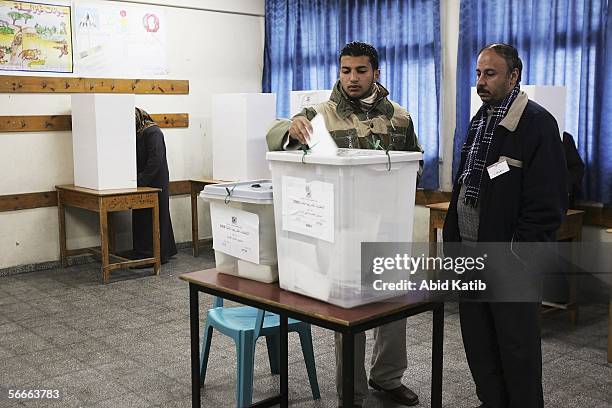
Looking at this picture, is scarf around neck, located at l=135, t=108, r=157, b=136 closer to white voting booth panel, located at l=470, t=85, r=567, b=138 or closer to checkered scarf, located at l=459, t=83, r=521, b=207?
white voting booth panel, located at l=470, t=85, r=567, b=138

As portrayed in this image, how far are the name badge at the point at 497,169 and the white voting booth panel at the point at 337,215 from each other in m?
0.40

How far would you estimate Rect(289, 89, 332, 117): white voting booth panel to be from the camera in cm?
551

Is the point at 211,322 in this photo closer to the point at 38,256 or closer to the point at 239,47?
the point at 38,256

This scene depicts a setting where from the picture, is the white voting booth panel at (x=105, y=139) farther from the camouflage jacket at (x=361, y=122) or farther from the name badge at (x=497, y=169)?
the name badge at (x=497, y=169)

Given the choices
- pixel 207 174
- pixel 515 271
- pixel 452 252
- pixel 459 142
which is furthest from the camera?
pixel 207 174

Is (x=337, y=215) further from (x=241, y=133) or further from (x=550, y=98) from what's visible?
(x=241, y=133)

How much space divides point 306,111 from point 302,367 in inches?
51.5

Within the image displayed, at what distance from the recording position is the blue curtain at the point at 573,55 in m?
4.39

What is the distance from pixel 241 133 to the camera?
5.82 meters

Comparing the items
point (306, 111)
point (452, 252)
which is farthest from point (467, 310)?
point (306, 111)

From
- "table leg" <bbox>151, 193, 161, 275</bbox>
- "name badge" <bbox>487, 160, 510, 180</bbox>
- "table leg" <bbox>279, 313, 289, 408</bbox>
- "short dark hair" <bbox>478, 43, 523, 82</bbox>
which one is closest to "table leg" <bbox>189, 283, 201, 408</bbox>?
"table leg" <bbox>279, 313, 289, 408</bbox>

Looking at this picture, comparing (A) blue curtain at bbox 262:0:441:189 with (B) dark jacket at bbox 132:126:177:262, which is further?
(B) dark jacket at bbox 132:126:177:262

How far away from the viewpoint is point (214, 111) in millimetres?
6062

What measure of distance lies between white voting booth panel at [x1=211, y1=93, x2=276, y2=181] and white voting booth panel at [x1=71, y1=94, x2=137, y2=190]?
866 millimetres
